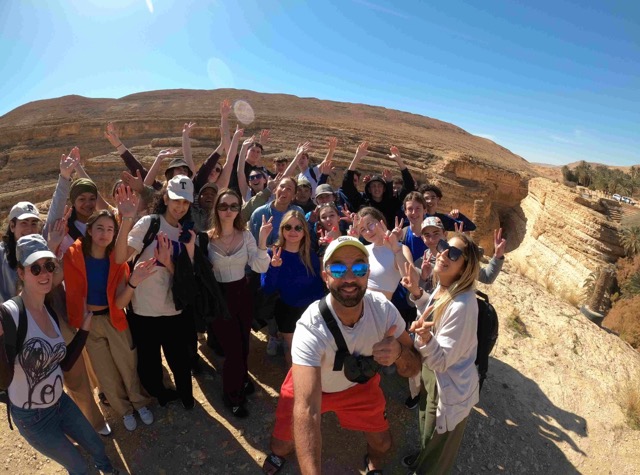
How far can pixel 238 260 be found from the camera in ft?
10.7

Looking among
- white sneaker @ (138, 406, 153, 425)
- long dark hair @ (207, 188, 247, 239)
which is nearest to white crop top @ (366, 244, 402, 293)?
long dark hair @ (207, 188, 247, 239)

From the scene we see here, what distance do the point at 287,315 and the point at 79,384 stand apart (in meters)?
1.93

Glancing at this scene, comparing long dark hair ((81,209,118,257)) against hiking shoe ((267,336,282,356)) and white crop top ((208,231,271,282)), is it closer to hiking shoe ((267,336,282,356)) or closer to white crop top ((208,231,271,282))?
white crop top ((208,231,271,282))

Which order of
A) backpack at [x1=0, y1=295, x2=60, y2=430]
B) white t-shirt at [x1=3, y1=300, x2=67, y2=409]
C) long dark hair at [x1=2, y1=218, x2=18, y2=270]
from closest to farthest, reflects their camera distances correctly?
backpack at [x1=0, y1=295, x2=60, y2=430] → white t-shirt at [x1=3, y1=300, x2=67, y2=409] → long dark hair at [x1=2, y1=218, x2=18, y2=270]

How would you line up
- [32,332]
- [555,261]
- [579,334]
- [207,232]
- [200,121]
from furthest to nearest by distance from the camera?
[200,121] → [555,261] → [579,334] → [207,232] → [32,332]

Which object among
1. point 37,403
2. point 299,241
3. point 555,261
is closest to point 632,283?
point 555,261

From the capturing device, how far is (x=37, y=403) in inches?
91.7

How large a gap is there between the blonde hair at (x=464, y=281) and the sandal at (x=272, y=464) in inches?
74.6

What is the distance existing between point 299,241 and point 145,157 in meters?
17.6

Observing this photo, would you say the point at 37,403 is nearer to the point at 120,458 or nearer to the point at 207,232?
the point at 120,458

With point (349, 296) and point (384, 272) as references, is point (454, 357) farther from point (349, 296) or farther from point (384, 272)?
point (384, 272)

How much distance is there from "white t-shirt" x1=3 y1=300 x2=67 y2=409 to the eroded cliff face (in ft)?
40.1

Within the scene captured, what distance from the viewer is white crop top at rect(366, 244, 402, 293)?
3.42m

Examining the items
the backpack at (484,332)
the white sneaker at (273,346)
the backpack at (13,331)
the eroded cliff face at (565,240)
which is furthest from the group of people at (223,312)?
the eroded cliff face at (565,240)
